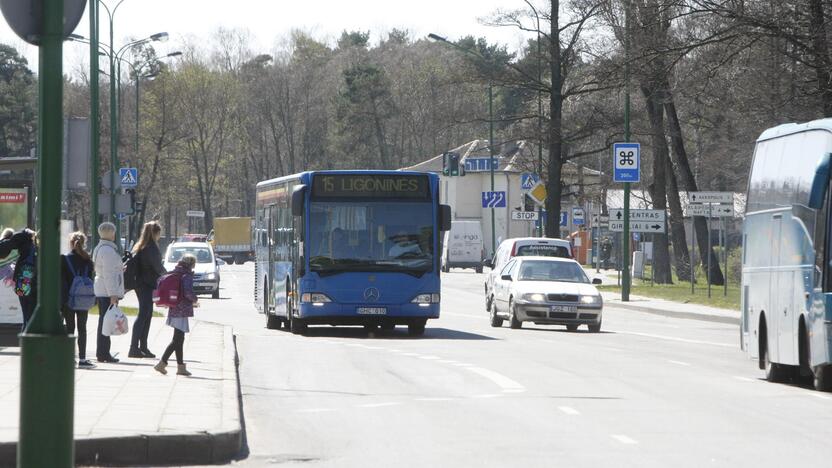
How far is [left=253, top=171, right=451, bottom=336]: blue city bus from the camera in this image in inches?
1077

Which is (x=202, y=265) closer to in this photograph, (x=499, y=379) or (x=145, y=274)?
(x=145, y=274)

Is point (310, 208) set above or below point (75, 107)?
below

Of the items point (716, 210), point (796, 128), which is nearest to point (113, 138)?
point (716, 210)

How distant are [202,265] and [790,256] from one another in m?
32.7

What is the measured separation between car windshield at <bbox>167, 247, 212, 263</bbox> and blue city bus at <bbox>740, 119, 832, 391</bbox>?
29.9 m

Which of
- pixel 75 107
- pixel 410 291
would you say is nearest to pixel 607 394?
pixel 410 291

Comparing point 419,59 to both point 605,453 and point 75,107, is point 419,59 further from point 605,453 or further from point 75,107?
point 605,453

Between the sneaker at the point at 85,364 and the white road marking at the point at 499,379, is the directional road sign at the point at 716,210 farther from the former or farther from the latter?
the sneaker at the point at 85,364

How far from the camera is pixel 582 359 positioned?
21906 millimetres

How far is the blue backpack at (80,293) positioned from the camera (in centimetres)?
1838

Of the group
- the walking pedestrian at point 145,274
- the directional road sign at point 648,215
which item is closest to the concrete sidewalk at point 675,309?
the directional road sign at point 648,215

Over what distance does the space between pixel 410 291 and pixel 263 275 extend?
6766mm

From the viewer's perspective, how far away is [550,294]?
3050cm

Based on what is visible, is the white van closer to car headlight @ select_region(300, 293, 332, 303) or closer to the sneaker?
car headlight @ select_region(300, 293, 332, 303)
